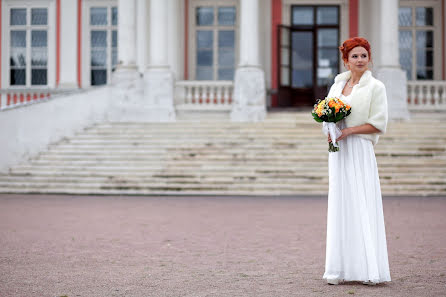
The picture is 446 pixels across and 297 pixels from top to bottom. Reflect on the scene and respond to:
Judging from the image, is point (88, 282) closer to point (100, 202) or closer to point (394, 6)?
point (100, 202)

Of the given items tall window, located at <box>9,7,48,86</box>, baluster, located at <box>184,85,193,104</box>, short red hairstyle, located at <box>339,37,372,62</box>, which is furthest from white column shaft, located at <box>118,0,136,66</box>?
short red hairstyle, located at <box>339,37,372,62</box>

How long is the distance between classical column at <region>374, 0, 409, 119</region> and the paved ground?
6624 mm

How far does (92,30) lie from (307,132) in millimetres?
8564

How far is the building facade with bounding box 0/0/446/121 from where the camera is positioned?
17.8 meters

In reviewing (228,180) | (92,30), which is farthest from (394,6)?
(92,30)

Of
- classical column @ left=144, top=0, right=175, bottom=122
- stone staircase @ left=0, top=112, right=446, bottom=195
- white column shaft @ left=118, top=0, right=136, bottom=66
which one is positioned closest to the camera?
stone staircase @ left=0, top=112, right=446, bottom=195

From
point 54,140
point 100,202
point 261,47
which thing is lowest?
point 100,202

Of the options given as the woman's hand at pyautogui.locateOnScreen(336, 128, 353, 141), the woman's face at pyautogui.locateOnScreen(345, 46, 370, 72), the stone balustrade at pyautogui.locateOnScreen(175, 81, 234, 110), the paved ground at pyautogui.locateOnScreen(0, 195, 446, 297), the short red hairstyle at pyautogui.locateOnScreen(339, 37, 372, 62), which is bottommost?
the paved ground at pyautogui.locateOnScreen(0, 195, 446, 297)

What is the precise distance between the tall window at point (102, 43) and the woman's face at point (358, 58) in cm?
1582

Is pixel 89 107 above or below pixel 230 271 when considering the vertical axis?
above

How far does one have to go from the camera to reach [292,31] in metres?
19.1

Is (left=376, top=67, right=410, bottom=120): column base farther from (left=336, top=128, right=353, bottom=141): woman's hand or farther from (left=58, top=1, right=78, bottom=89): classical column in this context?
(left=336, top=128, right=353, bottom=141): woman's hand

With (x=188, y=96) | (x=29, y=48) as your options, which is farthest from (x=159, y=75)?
(x=29, y=48)

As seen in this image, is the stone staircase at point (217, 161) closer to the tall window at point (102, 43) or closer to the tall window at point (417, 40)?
the tall window at point (417, 40)
